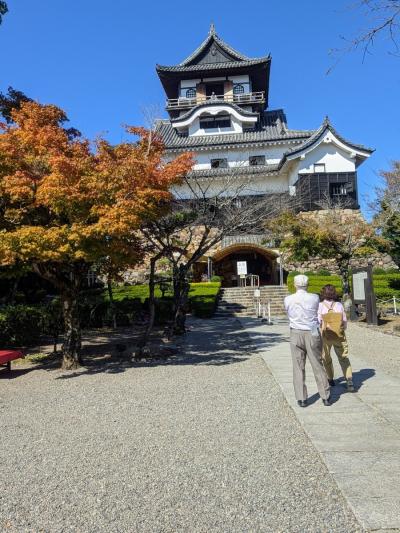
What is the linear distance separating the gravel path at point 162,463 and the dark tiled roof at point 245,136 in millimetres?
29030

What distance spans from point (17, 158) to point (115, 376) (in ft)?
15.6

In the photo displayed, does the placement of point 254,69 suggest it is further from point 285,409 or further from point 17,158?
point 285,409

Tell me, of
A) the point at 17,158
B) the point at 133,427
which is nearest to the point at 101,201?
the point at 17,158

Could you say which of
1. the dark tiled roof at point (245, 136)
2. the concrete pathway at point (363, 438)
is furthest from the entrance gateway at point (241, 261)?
the concrete pathway at point (363, 438)

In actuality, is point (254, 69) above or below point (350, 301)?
above

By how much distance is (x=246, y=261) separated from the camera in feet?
112

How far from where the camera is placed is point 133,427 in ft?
17.8

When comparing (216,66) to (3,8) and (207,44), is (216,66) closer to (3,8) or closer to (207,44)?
(207,44)

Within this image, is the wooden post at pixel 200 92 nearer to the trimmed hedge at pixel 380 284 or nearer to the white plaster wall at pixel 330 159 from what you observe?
the white plaster wall at pixel 330 159

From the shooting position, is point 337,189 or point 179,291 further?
point 337,189

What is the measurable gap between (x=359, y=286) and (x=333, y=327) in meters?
10.9

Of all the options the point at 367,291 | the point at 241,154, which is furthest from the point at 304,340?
the point at 241,154

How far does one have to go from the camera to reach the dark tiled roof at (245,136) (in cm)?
3578

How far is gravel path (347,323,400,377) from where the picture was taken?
9109mm
